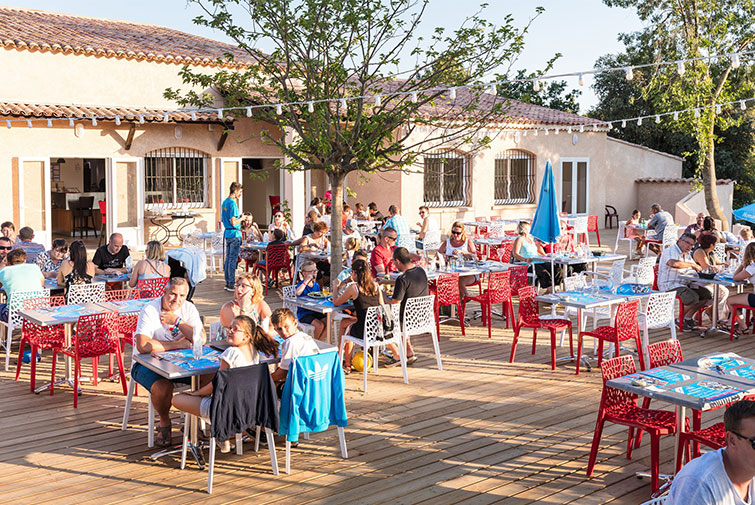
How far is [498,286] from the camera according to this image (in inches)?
393

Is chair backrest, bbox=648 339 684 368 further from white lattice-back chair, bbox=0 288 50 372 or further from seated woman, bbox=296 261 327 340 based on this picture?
white lattice-back chair, bbox=0 288 50 372

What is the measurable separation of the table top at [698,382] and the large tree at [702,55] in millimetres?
14537

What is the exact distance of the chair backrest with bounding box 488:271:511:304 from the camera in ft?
32.7

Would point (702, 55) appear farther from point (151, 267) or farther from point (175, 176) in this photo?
point (151, 267)

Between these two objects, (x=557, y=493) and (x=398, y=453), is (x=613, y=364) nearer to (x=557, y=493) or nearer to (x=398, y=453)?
(x=557, y=493)

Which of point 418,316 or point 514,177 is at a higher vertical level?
point 514,177

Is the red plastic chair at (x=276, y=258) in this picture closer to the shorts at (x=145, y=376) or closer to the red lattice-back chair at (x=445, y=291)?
the red lattice-back chair at (x=445, y=291)

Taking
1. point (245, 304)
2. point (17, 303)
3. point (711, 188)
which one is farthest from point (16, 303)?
point (711, 188)

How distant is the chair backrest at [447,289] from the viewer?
9516 millimetres

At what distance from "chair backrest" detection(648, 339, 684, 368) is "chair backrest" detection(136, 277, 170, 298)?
5304mm

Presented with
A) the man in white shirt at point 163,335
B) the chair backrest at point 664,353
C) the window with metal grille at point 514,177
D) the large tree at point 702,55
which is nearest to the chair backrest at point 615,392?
the chair backrest at point 664,353

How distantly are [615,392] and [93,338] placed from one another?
4.52 metres

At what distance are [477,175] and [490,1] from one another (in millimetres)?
12507

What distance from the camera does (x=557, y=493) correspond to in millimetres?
5352
